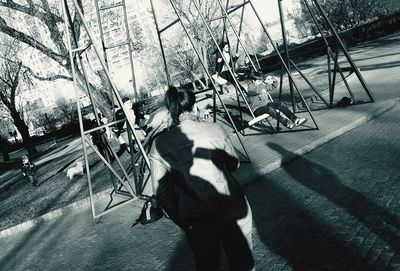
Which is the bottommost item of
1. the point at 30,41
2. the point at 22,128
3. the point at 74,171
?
the point at 74,171

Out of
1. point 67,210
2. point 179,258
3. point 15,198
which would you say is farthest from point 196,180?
point 15,198

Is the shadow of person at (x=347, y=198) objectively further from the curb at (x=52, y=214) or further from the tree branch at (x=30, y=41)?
the tree branch at (x=30, y=41)

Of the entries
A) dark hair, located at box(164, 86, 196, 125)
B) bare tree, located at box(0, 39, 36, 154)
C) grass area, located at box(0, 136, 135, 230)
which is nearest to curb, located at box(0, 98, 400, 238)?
grass area, located at box(0, 136, 135, 230)

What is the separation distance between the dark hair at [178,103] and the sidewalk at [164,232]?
1.96 m

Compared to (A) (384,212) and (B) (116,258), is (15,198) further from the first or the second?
(A) (384,212)

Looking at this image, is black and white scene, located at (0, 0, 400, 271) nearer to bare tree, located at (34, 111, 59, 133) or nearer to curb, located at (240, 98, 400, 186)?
curb, located at (240, 98, 400, 186)

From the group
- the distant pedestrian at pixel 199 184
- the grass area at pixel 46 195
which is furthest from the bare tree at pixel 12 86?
the distant pedestrian at pixel 199 184

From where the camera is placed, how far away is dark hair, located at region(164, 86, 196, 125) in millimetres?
2512

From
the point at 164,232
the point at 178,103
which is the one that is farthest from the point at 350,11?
the point at 178,103

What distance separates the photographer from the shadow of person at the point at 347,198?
3479 mm

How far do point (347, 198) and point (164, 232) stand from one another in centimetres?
267

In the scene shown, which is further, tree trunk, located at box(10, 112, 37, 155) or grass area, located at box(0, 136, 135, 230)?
tree trunk, located at box(10, 112, 37, 155)

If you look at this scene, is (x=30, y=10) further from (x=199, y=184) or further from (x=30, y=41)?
(x=199, y=184)

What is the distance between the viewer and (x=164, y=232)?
16.7ft
